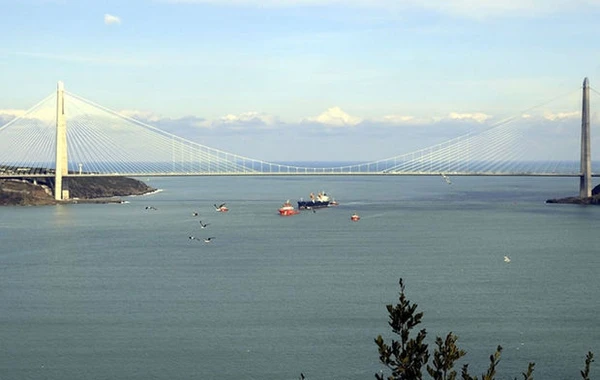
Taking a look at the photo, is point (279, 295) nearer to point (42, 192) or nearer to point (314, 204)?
point (314, 204)

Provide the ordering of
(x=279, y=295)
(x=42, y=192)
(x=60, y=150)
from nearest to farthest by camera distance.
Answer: (x=279, y=295) < (x=60, y=150) < (x=42, y=192)

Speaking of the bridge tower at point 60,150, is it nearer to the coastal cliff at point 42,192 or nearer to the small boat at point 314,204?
the coastal cliff at point 42,192

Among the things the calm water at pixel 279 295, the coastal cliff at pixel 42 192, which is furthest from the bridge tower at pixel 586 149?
the coastal cliff at pixel 42 192

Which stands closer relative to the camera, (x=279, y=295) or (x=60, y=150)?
(x=279, y=295)

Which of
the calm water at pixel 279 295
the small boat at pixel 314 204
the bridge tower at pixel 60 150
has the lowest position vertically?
the calm water at pixel 279 295

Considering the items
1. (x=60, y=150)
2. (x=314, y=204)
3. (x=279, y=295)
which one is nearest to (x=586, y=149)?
(x=314, y=204)

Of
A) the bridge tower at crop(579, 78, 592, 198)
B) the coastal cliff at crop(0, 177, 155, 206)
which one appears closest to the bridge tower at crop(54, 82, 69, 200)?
the coastal cliff at crop(0, 177, 155, 206)
